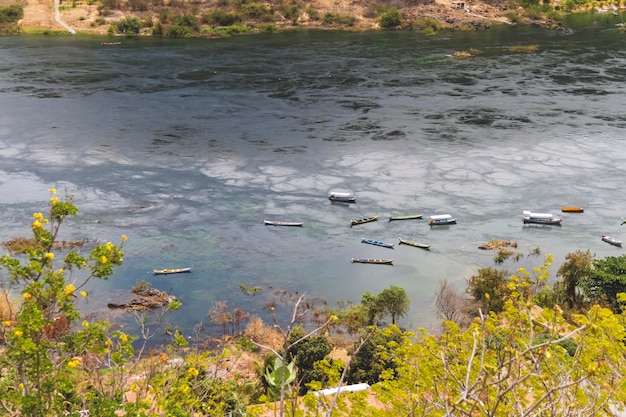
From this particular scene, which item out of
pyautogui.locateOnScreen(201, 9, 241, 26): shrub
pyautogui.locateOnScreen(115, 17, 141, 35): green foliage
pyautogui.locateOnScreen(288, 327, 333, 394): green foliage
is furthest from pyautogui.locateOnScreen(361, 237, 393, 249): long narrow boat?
pyautogui.locateOnScreen(201, 9, 241, 26): shrub

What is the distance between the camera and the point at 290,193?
46.5 meters

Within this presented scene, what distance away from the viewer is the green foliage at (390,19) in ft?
332

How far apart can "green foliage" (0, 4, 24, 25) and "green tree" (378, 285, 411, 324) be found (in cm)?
8409

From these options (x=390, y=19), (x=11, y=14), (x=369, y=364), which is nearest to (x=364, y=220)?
(x=369, y=364)

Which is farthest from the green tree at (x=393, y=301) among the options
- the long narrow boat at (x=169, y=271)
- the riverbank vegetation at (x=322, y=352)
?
the long narrow boat at (x=169, y=271)

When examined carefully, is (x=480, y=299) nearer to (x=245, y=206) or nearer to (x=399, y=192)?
(x=399, y=192)

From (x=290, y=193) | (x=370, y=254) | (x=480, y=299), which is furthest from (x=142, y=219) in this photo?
(x=480, y=299)

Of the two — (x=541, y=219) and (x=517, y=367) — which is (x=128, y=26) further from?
(x=517, y=367)

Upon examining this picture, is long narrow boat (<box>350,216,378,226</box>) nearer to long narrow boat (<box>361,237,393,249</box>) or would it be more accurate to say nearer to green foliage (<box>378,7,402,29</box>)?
long narrow boat (<box>361,237,393,249</box>)

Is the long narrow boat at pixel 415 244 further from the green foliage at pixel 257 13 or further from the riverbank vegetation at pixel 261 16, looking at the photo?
the green foliage at pixel 257 13

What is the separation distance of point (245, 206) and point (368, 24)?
65.9 m

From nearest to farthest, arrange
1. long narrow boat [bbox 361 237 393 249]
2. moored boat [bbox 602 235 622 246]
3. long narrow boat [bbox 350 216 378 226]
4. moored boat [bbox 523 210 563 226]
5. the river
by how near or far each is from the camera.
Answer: the river
long narrow boat [bbox 361 237 393 249]
moored boat [bbox 602 235 622 246]
long narrow boat [bbox 350 216 378 226]
moored boat [bbox 523 210 563 226]

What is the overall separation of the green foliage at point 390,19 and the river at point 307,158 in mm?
17693

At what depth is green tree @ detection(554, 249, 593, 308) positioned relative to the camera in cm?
3556
